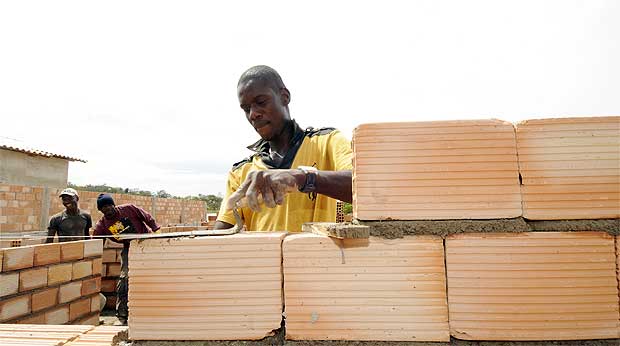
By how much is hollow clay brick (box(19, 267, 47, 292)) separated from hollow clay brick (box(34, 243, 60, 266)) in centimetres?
8

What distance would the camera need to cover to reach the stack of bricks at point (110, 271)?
21.9ft

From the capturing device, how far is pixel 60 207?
12023 mm

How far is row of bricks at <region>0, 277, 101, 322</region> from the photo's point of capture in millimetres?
3619

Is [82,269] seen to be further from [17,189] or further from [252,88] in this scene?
[17,189]

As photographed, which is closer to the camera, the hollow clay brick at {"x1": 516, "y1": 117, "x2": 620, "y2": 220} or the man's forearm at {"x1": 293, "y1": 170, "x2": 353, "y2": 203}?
the hollow clay brick at {"x1": 516, "y1": 117, "x2": 620, "y2": 220}

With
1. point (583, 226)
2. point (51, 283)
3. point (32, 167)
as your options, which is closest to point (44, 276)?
point (51, 283)

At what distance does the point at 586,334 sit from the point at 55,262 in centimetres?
490

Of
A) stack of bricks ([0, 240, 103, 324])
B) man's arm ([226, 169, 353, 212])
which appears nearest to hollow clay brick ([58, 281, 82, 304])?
stack of bricks ([0, 240, 103, 324])

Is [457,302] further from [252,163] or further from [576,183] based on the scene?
[252,163]

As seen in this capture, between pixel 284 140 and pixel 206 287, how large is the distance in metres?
1.45

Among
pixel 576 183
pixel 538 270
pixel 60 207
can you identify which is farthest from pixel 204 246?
pixel 60 207

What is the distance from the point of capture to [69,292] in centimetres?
461

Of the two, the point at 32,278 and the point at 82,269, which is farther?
the point at 82,269

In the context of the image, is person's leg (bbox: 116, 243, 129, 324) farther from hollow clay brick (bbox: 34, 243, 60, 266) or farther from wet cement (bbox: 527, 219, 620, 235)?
wet cement (bbox: 527, 219, 620, 235)
